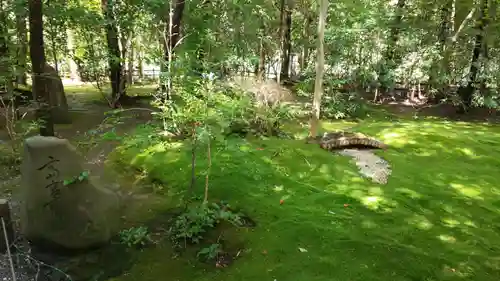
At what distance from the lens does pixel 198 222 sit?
5.16 m

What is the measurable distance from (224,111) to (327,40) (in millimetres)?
12646

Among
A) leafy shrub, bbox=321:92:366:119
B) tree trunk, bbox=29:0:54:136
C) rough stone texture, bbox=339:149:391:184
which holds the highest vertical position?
tree trunk, bbox=29:0:54:136

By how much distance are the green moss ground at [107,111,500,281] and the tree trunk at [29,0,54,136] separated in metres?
1.65

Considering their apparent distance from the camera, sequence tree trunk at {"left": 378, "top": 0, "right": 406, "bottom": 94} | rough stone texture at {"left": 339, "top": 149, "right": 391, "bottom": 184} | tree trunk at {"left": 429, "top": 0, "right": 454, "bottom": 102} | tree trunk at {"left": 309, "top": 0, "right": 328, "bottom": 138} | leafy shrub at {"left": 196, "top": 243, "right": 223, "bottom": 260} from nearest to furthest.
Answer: leafy shrub at {"left": 196, "top": 243, "right": 223, "bottom": 260}, rough stone texture at {"left": 339, "top": 149, "right": 391, "bottom": 184}, tree trunk at {"left": 309, "top": 0, "right": 328, "bottom": 138}, tree trunk at {"left": 429, "top": 0, "right": 454, "bottom": 102}, tree trunk at {"left": 378, "top": 0, "right": 406, "bottom": 94}

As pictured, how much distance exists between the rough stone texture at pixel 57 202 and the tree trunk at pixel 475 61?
14642mm

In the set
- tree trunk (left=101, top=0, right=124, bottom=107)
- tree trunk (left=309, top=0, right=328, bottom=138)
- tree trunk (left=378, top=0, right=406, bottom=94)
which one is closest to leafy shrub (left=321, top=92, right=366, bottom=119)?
tree trunk (left=378, top=0, right=406, bottom=94)

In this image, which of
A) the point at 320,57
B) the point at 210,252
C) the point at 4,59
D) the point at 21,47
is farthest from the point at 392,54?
the point at 210,252

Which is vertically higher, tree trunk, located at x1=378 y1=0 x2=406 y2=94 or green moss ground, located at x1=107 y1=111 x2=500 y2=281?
tree trunk, located at x1=378 y1=0 x2=406 y2=94

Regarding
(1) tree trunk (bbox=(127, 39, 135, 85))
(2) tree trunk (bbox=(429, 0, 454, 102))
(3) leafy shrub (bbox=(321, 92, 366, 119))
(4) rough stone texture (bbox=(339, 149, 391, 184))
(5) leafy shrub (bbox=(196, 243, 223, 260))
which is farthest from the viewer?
(2) tree trunk (bbox=(429, 0, 454, 102))

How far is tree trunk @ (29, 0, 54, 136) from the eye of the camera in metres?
7.54

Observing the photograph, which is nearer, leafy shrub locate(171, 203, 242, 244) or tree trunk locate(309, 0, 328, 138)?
leafy shrub locate(171, 203, 242, 244)

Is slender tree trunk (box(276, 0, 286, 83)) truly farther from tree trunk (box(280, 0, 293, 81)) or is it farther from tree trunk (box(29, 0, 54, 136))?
tree trunk (box(29, 0, 54, 136))

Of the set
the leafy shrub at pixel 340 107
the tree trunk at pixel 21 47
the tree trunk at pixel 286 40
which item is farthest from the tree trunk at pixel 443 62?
the tree trunk at pixel 21 47

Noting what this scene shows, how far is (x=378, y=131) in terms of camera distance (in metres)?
10.7
